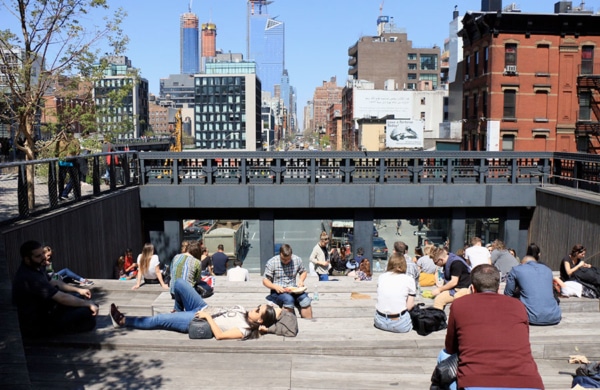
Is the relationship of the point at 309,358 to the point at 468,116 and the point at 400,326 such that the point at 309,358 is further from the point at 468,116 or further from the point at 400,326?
the point at 468,116

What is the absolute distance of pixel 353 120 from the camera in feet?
317

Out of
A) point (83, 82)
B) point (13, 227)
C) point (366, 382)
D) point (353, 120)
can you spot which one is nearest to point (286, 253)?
point (366, 382)

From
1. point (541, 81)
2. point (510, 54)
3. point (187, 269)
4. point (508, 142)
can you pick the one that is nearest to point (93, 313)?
point (187, 269)

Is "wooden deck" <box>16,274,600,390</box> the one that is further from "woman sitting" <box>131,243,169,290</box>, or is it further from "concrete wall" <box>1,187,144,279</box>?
"concrete wall" <box>1,187,144,279</box>

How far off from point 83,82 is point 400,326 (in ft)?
42.1

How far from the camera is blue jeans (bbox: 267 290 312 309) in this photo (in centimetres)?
860

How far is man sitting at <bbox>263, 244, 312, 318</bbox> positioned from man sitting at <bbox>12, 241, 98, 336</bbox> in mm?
2646

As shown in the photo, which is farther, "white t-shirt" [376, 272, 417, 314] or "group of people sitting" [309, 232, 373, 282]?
"group of people sitting" [309, 232, 373, 282]

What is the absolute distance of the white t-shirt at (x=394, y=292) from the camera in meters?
7.79

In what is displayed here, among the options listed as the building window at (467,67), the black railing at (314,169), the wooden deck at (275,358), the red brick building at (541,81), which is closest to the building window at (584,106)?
the red brick building at (541,81)

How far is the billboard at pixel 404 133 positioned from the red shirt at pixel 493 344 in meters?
69.2

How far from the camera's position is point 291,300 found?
8695 mm

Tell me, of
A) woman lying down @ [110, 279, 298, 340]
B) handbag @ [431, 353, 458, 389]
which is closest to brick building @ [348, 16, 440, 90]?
woman lying down @ [110, 279, 298, 340]

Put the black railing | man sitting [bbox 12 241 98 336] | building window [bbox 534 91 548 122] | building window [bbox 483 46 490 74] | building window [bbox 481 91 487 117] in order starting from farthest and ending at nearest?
Result: 1. building window [bbox 481 91 487 117]
2. building window [bbox 483 46 490 74]
3. building window [bbox 534 91 548 122]
4. the black railing
5. man sitting [bbox 12 241 98 336]
